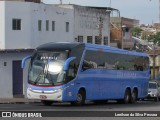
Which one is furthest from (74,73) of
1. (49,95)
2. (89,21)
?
(89,21)

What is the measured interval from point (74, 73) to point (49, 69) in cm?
138

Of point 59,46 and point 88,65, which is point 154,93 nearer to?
point 88,65

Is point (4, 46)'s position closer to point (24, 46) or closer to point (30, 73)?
point (24, 46)

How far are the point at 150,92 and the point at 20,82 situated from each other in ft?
36.8

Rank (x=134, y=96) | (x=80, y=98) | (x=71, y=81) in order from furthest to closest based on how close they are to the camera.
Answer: (x=134, y=96), (x=80, y=98), (x=71, y=81)

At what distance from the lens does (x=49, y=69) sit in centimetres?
2811

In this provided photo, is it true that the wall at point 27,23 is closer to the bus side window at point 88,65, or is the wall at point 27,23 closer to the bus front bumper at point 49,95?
the bus side window at point 88,65

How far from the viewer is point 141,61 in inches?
1533

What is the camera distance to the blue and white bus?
91.8ft

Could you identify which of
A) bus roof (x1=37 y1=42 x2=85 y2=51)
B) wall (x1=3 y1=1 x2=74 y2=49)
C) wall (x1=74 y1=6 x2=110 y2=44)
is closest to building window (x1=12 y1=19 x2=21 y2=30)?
wall (x1=3 y1=1 x2=74 y2=49)

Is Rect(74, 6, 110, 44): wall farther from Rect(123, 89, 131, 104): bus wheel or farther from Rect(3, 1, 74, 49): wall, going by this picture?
Rect(123, 89, 131, 104): bus wheel

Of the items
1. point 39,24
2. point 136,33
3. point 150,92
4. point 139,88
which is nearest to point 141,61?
point 139,88

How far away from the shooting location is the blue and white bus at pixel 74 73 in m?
28.0

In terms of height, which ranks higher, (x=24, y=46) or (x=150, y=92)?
(x=24, y=46)
